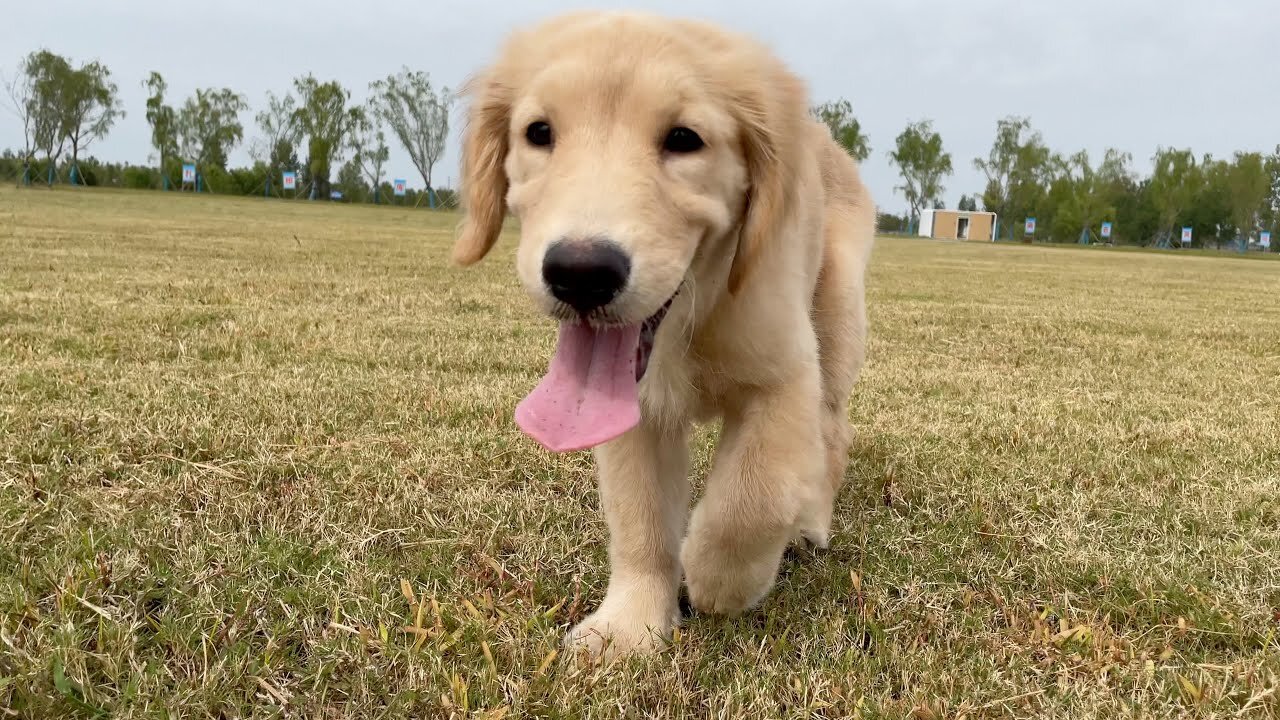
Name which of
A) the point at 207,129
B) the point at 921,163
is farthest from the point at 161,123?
the point at 921,163

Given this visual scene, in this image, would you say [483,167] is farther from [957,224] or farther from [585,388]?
[957,224]

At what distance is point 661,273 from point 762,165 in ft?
1.62

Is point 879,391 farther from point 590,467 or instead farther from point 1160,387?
point 590,467

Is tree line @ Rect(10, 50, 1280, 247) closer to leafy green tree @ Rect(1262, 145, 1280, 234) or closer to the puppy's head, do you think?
leafy green tree @ Rect(1262, 145, 1280, 234)

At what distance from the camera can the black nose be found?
5.04ft

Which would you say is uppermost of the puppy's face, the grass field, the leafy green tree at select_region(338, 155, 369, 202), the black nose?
the leafy green tree at select_region(338, 155, 369, 202)

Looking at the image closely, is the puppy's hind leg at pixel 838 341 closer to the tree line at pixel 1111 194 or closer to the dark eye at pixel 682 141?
the dark eye at pixel 682 141

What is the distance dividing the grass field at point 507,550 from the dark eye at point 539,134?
100cm

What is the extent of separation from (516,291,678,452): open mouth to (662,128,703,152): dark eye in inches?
12.3

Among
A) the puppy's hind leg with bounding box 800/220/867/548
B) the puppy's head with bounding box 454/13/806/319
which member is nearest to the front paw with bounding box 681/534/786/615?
the puppy's head with bounding box 454/13/806/319

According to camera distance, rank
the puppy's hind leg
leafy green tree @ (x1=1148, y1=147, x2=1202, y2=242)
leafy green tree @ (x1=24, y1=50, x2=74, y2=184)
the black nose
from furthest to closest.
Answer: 1. leafy green tree @ (x1=1148, y1=147, x2=1202, y2=242)
2. leafy green tree @ (x1=24, y1=50, x2=74, y2=184)
3. the puppy's hind leg
4. the black nose

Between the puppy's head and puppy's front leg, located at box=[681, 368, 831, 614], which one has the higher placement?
the puppy's head

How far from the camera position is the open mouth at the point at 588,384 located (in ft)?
5.67

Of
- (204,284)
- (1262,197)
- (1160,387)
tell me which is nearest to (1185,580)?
(1160,387)
